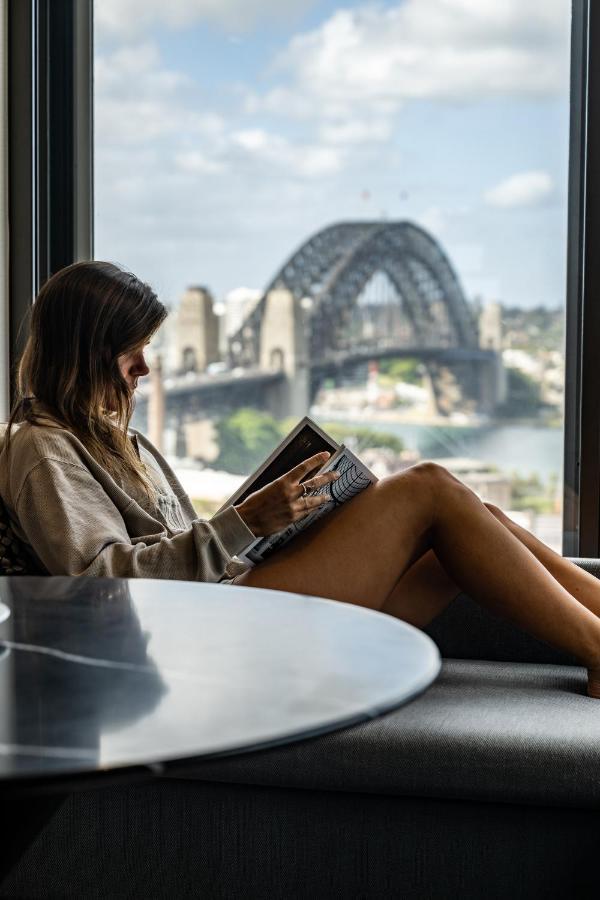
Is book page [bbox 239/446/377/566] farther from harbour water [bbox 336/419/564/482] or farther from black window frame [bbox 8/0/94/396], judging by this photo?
black window frame [bbox 8/0/94/396]

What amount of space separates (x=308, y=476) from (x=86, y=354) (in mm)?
482

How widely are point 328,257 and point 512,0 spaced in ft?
2.61

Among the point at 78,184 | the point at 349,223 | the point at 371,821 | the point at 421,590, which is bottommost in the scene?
the point at 371,821

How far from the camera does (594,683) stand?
1.94 meters

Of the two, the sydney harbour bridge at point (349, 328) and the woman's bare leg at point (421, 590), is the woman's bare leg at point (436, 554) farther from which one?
the sydney harbour bridge at point (349, 328)

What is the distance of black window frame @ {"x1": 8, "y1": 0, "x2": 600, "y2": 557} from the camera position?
2.59 meters

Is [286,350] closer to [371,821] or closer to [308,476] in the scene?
[308,476]

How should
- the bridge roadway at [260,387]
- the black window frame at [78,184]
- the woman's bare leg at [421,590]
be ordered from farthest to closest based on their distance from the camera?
the bridge roadway at [260,387]
the black window frame at [78,184]
the woman's bare leg at [421,590]

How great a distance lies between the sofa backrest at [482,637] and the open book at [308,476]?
1.74 ft

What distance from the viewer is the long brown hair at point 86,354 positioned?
1.95 meters

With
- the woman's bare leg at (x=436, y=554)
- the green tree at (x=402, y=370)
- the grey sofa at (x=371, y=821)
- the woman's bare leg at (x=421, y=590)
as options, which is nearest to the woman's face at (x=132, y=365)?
the woman's bare leg at (x=436, y=554)

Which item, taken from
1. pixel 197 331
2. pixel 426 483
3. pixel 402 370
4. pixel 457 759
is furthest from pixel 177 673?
pixel 197 331

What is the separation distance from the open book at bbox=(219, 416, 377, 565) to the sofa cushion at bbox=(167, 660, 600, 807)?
1.27ft

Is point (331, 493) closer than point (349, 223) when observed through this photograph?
Yes
